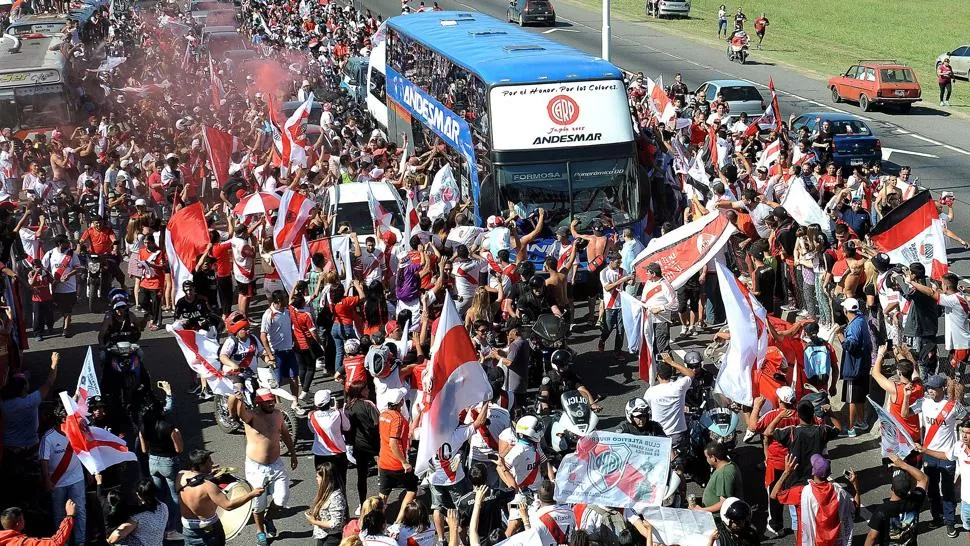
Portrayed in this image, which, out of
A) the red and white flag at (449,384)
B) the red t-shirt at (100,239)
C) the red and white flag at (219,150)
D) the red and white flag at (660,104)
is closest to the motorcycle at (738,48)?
the red and white flag at (660,104)

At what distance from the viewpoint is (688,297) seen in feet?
56.2

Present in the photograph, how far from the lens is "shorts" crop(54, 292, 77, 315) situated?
1777 centimetres

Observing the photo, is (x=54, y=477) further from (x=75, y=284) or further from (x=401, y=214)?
(x=401, y=214)

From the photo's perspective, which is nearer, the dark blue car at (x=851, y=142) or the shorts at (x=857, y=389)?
the shorts at (x=857, y=389)

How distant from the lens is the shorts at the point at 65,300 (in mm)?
17766

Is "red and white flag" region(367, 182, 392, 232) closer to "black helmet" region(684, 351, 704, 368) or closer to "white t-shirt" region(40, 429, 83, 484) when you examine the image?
"black helmet" region(684, 351, 704, 368)

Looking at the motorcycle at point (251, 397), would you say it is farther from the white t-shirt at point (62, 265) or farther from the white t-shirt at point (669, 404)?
the white t-shirt at point (62, 265)

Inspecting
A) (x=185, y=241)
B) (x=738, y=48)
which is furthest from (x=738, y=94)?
(x=185, y=241)

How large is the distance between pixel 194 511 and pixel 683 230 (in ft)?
26.1

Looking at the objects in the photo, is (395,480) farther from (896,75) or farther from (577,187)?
(896,75)

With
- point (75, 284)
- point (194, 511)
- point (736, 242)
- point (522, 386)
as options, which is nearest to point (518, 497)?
point (194, 511)

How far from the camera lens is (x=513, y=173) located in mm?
19391

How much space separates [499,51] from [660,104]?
4.33m

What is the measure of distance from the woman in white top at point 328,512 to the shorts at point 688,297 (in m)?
7.75
